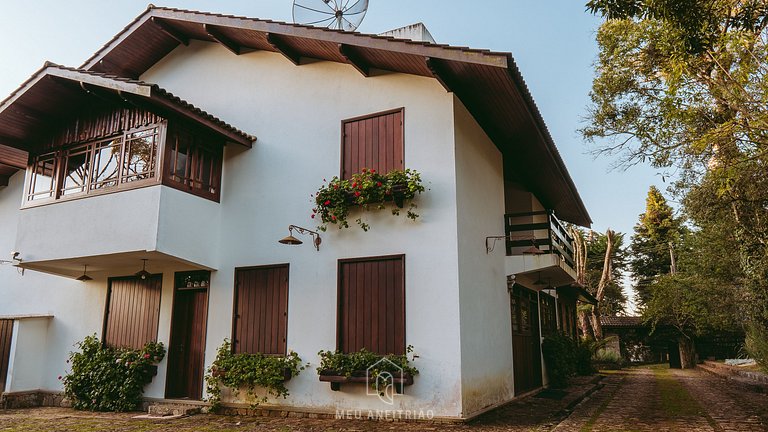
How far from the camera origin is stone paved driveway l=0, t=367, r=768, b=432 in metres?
8.27

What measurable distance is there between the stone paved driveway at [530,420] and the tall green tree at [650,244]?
28.5 metres

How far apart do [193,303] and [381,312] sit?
4.19m

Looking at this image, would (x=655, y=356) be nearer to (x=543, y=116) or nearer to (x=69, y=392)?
(x=543, y=116)

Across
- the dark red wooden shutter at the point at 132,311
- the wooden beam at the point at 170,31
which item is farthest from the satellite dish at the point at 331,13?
the dark red wooden shutter at the point at 132,311

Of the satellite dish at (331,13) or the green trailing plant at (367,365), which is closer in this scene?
the green trailing plant at (367,365)

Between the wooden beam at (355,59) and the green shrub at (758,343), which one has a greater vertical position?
the wooden beam at (355,59)

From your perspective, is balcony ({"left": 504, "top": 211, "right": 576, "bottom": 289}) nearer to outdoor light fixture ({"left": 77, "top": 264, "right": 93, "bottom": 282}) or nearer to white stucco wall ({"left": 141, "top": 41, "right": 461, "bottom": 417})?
white stucco wall ({"left": 141, "top": 41, "right": 461, "bottom": 417})

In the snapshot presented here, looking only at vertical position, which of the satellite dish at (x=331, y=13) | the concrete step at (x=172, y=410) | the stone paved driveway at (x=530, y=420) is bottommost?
the stone paved driveway at (x=530, y=420)

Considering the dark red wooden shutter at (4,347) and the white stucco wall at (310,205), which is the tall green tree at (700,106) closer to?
the white stucco wall at (310,205)

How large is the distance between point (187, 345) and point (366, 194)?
4872mm

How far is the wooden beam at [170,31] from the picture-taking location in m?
11.8

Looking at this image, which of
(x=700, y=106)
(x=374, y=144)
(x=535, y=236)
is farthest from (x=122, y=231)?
(x=700, y=106)

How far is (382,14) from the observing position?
486 inches

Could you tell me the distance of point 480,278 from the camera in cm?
989
